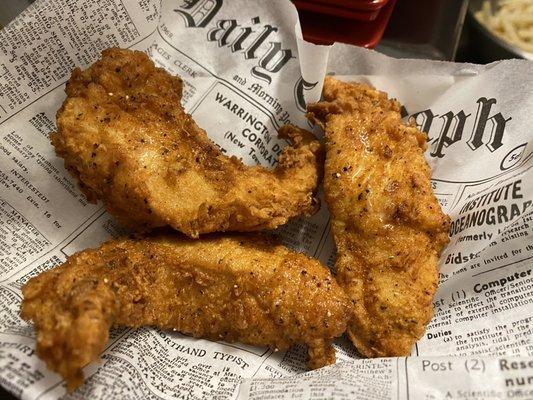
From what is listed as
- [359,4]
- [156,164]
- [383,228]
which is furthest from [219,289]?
[359,4]

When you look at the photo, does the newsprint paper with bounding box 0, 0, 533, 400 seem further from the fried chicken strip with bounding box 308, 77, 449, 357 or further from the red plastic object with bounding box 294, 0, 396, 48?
the red plastic object with bounding box 294, 0, 396, 48


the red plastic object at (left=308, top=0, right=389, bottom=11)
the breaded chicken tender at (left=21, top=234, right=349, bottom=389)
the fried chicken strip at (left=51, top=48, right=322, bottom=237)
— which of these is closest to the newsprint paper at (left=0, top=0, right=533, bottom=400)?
the breaded chicken tender at (left=21, top=234, right=349, bottom=389)

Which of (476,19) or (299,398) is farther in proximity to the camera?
(476,19)

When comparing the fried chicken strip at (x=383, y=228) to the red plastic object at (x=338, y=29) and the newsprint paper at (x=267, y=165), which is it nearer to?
the newsprint paper at (x=267, y=165)

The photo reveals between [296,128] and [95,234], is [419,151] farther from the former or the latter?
[95,234]

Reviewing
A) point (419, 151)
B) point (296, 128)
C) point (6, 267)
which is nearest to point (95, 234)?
point (6, 267)

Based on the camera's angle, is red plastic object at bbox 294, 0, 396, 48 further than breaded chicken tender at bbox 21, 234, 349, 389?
Yes
